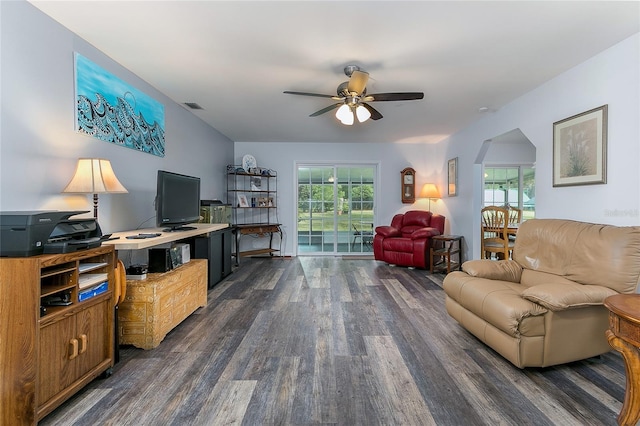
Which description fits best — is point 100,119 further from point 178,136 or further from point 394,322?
point 394,322

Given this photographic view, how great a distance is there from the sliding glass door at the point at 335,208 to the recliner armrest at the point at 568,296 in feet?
14.3

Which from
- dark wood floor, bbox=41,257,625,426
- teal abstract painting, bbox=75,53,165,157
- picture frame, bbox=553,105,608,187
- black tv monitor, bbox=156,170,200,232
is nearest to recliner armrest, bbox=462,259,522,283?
dark wood floor, bbox=41,257,625,426

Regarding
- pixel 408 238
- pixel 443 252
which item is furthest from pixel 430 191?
pixel 443 252

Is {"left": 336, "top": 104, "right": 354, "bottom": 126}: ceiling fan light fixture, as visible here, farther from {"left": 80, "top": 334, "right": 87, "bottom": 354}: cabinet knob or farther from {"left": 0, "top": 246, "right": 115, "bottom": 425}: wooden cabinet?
{"left": 80, "top": 334, "right": 87, "bottom": 354}: cabinet knob

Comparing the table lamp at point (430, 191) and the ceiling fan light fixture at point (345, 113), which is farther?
the table lamp at point (430, 191)

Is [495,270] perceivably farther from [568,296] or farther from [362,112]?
[362,112]

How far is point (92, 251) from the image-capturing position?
1.76m

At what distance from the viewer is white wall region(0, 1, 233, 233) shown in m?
1.75

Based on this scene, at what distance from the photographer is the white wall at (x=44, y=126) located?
69.0 inches

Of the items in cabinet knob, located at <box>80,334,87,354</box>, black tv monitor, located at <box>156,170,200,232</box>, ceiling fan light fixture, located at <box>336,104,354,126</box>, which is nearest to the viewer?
cabinet knob, located at <box>80,334,87,354</box>

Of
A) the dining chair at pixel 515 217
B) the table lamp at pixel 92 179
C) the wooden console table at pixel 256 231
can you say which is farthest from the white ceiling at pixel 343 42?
the wooden console table at pixel 256 231

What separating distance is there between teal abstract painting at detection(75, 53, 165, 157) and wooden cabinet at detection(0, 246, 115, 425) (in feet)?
3.97

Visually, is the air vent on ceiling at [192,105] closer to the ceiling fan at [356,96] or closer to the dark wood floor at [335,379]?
the ceiling fan at [356,96]

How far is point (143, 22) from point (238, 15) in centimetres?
69
